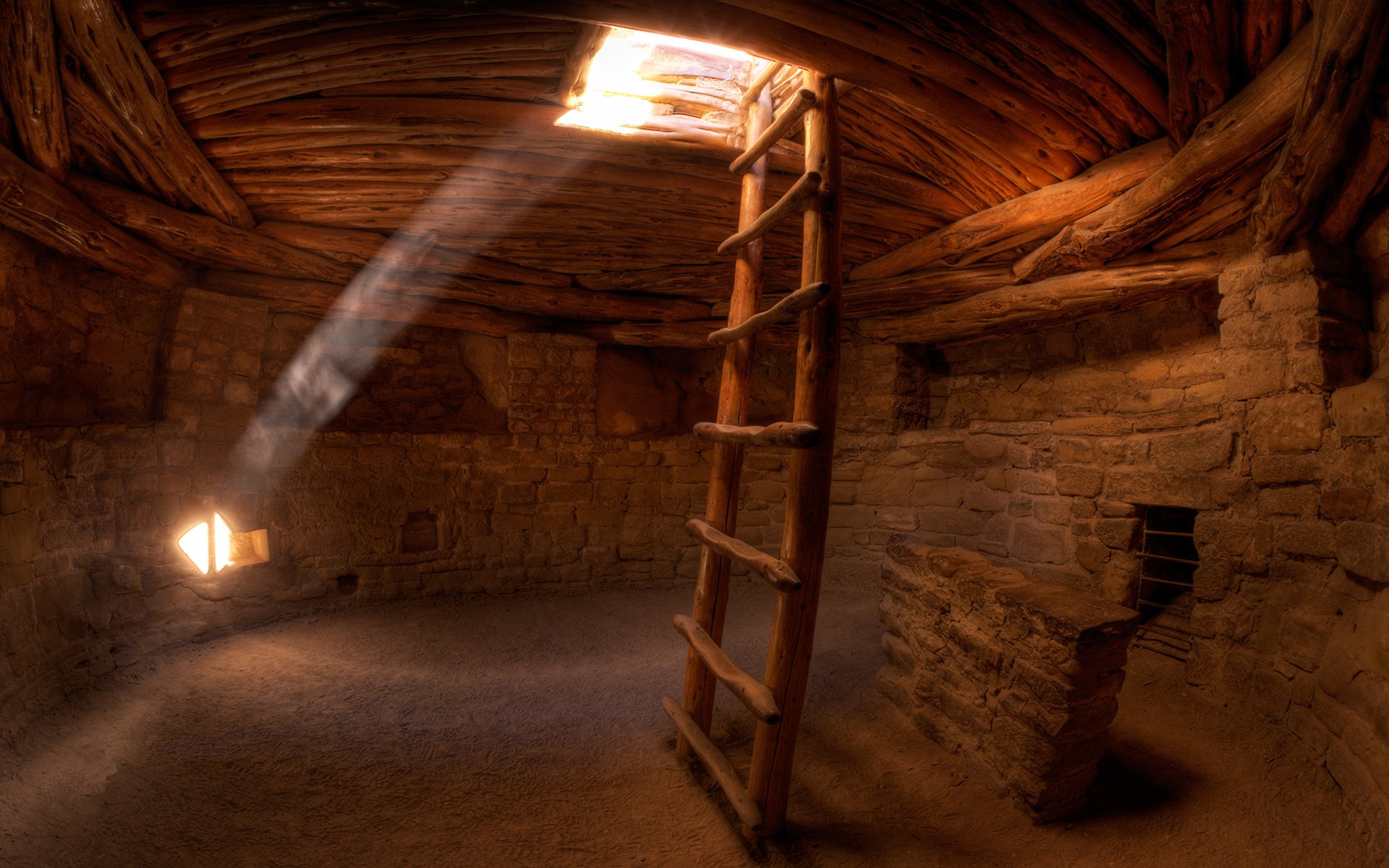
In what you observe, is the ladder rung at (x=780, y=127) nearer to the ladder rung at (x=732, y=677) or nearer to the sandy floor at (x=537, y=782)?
the ladder rung at (x=732, y=677)

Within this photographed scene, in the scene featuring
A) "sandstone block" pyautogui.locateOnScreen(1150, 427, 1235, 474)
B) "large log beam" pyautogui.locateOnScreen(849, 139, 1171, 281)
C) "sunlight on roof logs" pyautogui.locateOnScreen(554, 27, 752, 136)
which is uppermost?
"sunlight on roof logs" pyautogui.locateOnScreen(554, 27, 752, 136)

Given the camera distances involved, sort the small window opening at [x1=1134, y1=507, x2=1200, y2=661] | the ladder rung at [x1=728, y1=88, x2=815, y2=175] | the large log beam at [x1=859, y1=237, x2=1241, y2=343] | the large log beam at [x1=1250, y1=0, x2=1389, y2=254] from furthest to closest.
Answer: the small window opening at [x1=1134, y1=507, x2=1200, y2=661]
the large log beam at [x1=859, y1=237, x2=1241, y2=343]
the ladder rung at [x1=728, y1=88, x2=815, y2=175]
the large log beam at [x1=1250, y1=0, x2=1389, y2=254]

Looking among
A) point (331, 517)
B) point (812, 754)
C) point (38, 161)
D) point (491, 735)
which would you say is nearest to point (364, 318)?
point (331, 517)

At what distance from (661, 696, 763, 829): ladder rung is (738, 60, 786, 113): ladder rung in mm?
2957

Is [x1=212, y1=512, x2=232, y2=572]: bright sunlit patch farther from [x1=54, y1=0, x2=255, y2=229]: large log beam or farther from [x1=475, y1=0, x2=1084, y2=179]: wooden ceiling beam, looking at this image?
[x1=475, y1=0, x2=1084, y2=179]: wooden ceiling beam

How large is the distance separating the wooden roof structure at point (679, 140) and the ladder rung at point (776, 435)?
4.55 feet

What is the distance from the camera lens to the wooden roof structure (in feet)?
7.30

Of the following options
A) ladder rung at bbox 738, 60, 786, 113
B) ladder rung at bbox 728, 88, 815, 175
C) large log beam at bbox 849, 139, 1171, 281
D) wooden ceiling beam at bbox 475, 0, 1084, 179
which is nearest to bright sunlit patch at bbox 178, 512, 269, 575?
wooden ceiling beam at bbox 475, 0, 1084, 179

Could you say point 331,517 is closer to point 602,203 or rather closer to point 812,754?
point 602,203

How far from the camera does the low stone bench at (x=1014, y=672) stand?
242 centimetres

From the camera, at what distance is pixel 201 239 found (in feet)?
11.8

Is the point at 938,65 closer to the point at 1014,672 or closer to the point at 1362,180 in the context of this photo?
the point at 1362,180

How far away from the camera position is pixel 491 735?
3.05 meters

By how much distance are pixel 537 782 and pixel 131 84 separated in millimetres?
3266
